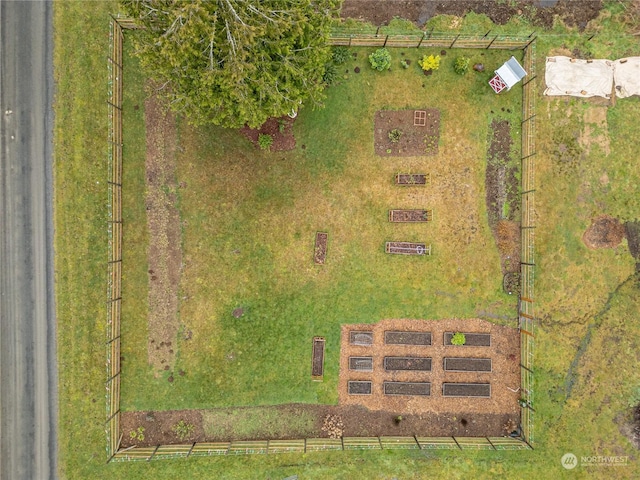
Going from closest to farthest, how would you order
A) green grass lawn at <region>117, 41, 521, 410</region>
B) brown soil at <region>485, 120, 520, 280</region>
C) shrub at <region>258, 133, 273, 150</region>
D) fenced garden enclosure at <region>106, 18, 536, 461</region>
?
1. fenced garden enclosure at <region>106, 18, 536, 461</region>
2. shrub at <region>258, 133, 273, 150</region>
3. green grass lawn at <region>117, 41, 521, 410</region>
4. brown soil at <region>485, 120, 520, 280</region>

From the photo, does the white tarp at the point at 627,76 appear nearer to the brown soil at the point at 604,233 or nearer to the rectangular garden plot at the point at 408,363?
the brown soil at the point at 604,233

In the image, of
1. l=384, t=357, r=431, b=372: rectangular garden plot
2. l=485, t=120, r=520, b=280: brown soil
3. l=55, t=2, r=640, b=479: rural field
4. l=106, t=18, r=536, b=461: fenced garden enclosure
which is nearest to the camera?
l=106, t=18, r=536, b=461: fenced garden enclosure

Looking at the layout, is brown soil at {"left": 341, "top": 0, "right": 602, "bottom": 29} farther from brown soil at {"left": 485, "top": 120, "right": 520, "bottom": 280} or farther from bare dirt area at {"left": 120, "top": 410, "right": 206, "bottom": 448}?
bare dirt area at {"left": 120, "top": 410, "right": 206, "bottom": 448}

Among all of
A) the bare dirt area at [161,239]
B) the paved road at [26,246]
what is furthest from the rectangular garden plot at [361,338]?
the paved road at [26,246]

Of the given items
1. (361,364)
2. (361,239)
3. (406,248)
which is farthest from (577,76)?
(361,364)

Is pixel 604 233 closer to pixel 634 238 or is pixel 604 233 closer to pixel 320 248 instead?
pixel 634 238

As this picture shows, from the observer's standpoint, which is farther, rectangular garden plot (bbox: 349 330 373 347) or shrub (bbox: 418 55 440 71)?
rectangular garden plot (bbox: 349 330 373 347)

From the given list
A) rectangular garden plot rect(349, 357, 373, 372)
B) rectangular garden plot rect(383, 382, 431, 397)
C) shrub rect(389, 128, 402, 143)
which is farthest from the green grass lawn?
rectangular garden plot rect(383, 382, 431, 397)
